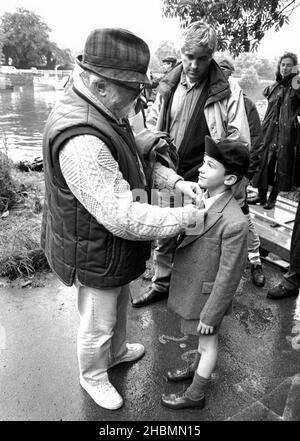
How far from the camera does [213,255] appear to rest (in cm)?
192

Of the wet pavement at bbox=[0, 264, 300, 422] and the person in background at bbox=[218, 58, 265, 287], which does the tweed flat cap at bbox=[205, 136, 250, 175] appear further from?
the person in background at bbox=[218, 58, 265, 287]

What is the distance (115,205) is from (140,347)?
1484 mm

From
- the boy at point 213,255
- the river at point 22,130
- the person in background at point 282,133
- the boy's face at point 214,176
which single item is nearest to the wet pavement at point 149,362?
the boy at point 213,255

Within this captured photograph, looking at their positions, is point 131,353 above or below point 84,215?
below

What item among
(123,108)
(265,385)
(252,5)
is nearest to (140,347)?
(265,385)

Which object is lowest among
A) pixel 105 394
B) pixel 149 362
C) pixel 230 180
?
pixel 149 362

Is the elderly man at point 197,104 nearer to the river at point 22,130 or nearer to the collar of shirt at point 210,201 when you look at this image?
the collar of shirt at point 210,201

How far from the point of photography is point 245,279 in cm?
368

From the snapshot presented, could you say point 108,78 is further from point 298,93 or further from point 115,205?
point 298,93

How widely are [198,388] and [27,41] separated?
8492 centimetres

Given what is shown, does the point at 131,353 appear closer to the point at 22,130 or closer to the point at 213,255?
the point at 213,255

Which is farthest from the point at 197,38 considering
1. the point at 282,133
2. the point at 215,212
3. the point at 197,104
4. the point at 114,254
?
the point at 282,133

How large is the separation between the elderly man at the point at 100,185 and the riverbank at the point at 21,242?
5.38 ft

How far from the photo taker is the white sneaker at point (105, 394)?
2.19 meters
